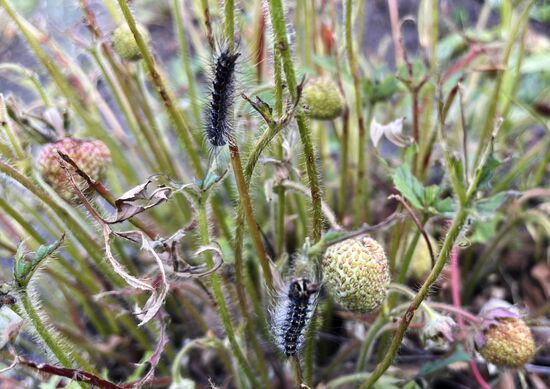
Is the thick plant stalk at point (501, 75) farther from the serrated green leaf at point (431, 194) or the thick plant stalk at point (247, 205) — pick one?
the thick plant stalk at point (247, 205)

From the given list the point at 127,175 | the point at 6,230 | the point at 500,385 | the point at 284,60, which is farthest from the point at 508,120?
the point at 6,230

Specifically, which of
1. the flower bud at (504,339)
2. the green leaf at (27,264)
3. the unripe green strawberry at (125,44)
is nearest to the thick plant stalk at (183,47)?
the unripe green strawberry at (125,44)

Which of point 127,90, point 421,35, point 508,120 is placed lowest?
point 508,120

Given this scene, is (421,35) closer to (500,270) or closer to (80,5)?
(500,270)

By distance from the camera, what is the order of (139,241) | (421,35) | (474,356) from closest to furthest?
1. (139,241)
2. (474,356)
3. (421,35)

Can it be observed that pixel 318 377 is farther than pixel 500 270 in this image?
No

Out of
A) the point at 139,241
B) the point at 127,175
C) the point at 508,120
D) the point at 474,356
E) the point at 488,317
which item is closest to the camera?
the point at 139,241

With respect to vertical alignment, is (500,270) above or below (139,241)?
below

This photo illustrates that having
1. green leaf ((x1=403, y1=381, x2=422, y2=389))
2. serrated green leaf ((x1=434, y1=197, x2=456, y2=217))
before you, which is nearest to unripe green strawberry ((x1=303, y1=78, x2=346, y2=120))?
serrated green leaf ((x1=434, y1=197, x2=456, y2=217))
